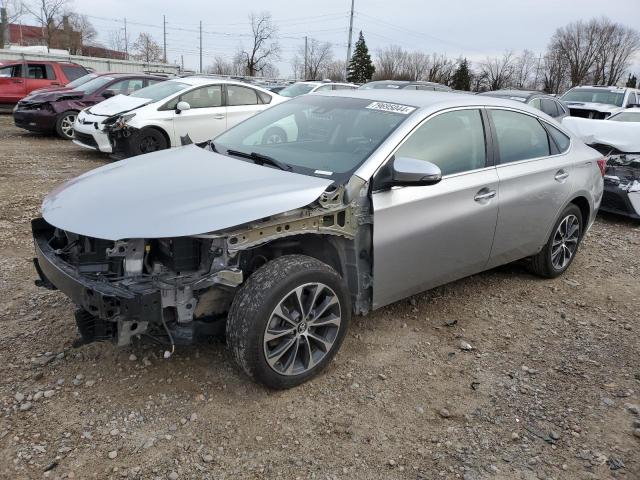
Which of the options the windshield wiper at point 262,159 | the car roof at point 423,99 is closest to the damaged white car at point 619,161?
the car roof at point 423,99

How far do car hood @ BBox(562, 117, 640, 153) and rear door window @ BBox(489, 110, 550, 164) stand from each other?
134 inches

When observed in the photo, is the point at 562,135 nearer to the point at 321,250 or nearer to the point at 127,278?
the point at 321,250

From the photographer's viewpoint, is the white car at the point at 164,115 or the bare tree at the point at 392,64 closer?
the white car at the point at 164,115

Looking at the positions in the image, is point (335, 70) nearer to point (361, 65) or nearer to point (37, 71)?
point (361, 65)

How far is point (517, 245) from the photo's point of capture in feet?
14.0

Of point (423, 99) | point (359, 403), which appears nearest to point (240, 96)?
point (423, 99)

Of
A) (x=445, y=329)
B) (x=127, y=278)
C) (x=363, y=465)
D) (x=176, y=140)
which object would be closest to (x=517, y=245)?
(x=445, y=329)

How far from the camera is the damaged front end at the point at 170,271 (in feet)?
8.44

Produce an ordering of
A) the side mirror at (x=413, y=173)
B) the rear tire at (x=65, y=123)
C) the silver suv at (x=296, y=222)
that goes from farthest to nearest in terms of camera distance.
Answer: the rear tire at (x=65, y=123), the side mirror at (x=413, y=173), the silver suv at (x=296, y=222)

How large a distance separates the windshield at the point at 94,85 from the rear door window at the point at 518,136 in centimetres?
1022

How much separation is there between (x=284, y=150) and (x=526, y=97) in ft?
32.0

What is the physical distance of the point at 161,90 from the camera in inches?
378

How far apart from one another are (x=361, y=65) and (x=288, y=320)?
194 feet

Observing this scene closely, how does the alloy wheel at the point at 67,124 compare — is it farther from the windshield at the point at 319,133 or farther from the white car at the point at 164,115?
the windshield at the point at 319,133
